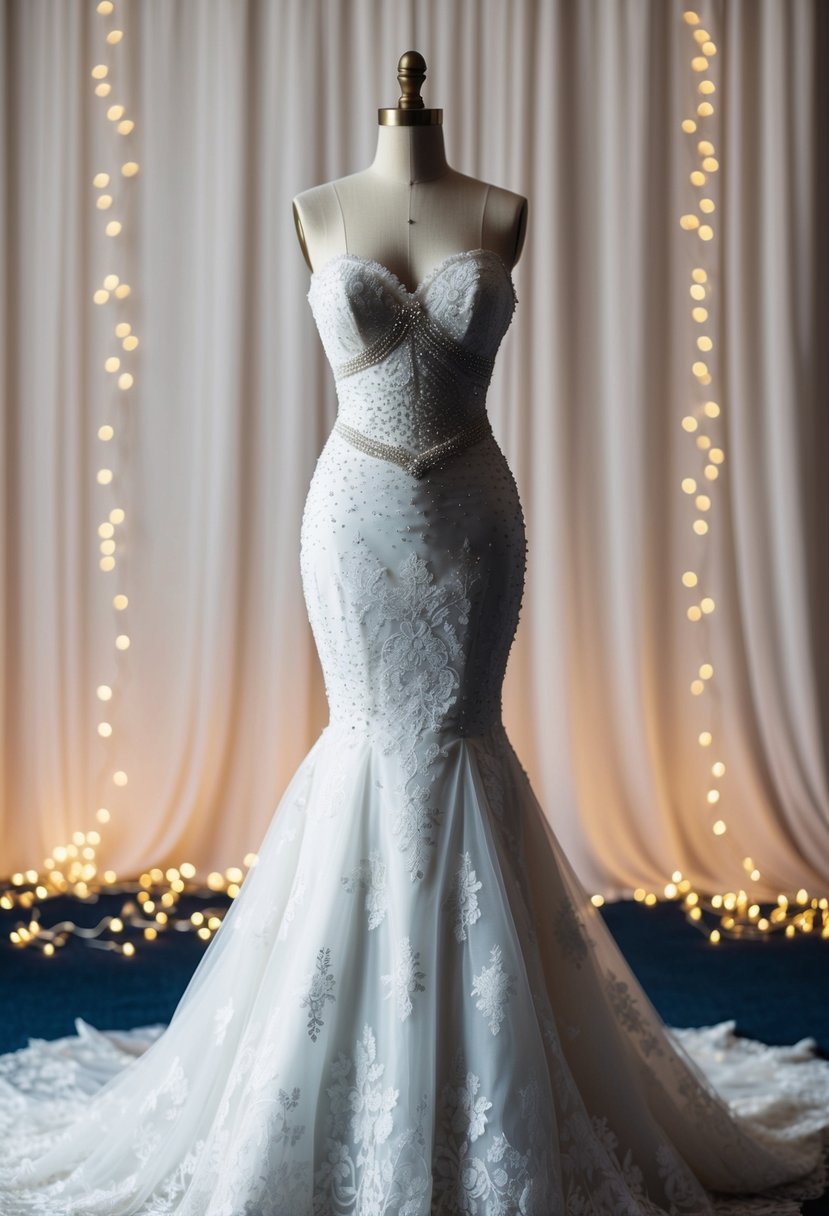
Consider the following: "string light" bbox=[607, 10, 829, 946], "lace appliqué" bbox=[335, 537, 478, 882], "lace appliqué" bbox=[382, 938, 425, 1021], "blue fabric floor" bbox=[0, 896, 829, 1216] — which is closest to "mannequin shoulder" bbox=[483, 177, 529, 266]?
"lace appliqué" bbox=[335, 537, 478, 882]

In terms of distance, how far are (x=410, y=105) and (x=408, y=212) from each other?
0.20 metres

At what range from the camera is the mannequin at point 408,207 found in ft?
8.21

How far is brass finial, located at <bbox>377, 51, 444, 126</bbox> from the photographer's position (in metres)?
2.53

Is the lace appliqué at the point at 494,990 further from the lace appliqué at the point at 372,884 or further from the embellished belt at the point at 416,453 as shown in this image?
the embellished belt at the point at 416,453

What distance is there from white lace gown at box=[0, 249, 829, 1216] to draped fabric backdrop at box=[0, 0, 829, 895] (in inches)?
81.5

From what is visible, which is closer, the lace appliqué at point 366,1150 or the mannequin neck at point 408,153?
the lace appliqué at point 366,1150

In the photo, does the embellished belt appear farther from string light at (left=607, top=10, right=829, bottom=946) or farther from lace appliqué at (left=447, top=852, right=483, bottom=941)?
string light at (left=607, top=10, right=829, bottom=946)

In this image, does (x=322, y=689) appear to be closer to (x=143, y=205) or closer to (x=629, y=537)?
(x=629, y=537)

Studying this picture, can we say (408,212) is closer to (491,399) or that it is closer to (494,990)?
(494,990)

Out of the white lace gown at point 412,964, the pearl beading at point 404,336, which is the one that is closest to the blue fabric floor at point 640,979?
the white lace gown at point 412,964

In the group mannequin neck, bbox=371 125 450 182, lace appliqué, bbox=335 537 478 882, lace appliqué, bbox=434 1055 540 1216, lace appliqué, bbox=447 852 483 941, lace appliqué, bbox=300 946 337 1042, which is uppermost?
mannequin neck, bbox=371 125 450 182

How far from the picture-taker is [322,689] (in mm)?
4645

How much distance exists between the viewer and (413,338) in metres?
2.42

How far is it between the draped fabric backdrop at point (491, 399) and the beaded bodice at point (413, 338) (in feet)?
7.02
